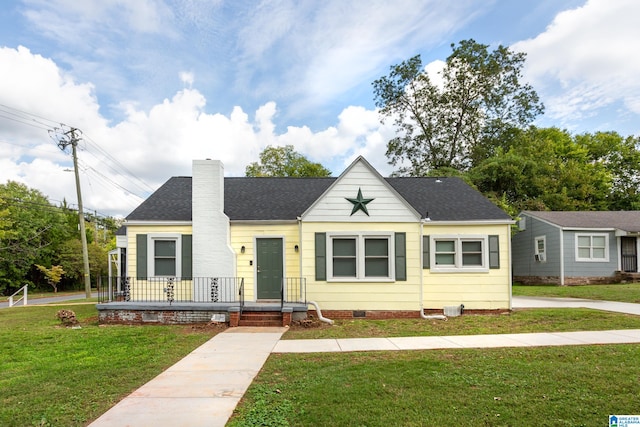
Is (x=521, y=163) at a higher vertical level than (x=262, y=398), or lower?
higher

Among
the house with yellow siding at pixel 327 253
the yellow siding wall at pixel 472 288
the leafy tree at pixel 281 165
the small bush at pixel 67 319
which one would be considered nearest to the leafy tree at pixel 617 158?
the leafy tree at pixel 281 165

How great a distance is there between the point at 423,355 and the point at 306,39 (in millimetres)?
12937

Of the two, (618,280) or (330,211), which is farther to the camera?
(618,280)

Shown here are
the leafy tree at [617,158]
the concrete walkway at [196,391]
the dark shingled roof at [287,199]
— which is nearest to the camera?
the concrete walkway at [196,391]

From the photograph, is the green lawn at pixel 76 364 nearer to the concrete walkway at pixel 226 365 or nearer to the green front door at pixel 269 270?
the concrete walkway at pixel 226 365

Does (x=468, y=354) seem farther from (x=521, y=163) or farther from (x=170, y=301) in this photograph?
(x=521, y=163)

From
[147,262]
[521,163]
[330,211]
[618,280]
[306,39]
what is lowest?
[618,280]

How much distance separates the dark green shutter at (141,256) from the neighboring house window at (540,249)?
20.9 m

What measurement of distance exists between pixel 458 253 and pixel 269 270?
608cm

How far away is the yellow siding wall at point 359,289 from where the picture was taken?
38.0ft

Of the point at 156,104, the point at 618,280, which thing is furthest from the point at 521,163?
the point at 156,104

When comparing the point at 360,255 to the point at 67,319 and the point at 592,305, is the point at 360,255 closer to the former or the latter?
the point at 592,305

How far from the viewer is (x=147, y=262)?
12.2 meters

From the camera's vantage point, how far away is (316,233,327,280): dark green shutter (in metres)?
11.6
